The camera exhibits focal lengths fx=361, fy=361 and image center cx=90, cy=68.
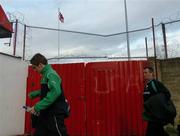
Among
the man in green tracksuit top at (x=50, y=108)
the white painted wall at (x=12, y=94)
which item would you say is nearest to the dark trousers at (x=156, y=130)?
the man in green tracksuit top at (x=50, y=108)

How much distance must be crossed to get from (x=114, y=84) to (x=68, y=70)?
1360 millimetres

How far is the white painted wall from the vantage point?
9492 millimetres

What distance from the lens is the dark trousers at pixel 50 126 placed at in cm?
538

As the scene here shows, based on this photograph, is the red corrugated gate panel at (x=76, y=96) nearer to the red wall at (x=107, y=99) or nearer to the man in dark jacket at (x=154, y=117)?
the red wall at (x=107, y=99)

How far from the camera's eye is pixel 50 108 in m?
5.48

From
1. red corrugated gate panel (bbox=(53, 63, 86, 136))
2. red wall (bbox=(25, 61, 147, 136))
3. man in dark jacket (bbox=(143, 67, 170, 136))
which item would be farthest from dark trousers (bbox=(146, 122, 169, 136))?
red corrugated gate panel (bbox=(53, 63, 86, 136))

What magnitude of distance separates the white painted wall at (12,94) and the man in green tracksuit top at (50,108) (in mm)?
4139

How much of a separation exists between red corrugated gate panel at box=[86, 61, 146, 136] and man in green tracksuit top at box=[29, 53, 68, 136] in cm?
428

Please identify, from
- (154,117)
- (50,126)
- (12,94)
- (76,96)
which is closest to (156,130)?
(154,117)

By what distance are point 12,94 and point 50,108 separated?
4.65m

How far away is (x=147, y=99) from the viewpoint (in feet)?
23.4

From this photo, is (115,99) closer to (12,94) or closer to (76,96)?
(76,96)

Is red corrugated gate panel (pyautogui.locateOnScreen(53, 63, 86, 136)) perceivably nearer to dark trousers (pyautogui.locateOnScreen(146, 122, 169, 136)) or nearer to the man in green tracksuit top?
dark trousers (pyautogui.locateOnScreen(146, 122, 169, 136))

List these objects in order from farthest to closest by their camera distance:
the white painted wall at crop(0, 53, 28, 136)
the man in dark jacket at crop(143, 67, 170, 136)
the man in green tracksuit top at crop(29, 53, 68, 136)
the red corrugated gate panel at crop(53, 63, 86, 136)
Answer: the red corrugated gate panel at crop(53, 63, 86, 136)
the white painted wall at crop(0, 53, 28, 136)
the man in dark jacket at crop(143, 67, 170, 136)
the man in green tracksuit top at crop(29, 53, 68, 136)
